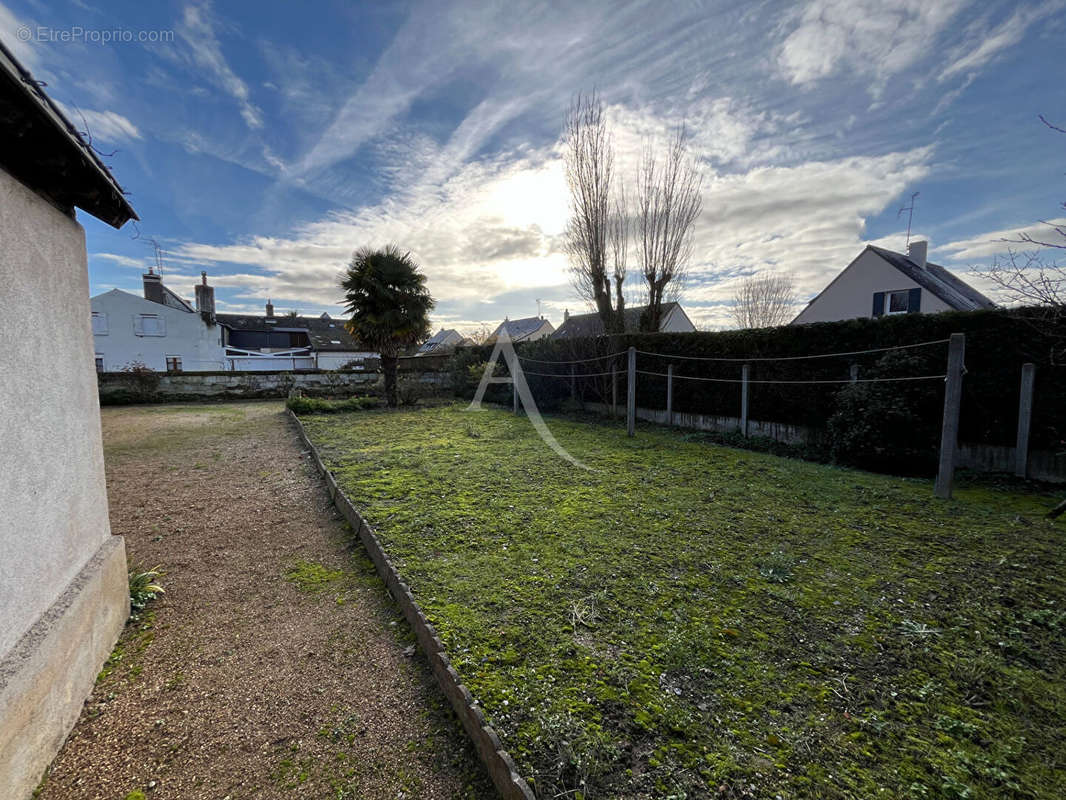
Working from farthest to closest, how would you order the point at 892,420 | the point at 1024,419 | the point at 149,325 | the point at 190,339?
the point at 190,339 → the point at 149,325 → the point at 892,420 → the point at 1024,419

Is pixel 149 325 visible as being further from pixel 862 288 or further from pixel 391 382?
pixel 862 288

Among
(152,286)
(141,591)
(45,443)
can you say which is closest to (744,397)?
(141,591)

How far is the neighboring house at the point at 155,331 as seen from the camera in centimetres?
2405

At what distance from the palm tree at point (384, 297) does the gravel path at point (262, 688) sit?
8.42 metres

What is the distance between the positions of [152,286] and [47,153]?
33793mm

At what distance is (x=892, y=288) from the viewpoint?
49.6 ft

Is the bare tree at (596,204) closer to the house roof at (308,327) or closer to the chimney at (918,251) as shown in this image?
the chimney at (918,251)

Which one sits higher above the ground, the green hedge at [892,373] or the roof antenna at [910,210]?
the roof antenna at [910,210]

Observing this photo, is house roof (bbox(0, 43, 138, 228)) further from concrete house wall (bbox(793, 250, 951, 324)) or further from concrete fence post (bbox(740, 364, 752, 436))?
concrete house wall (bbox(793, 250, 951, 324))

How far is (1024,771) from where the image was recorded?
4.72 feet

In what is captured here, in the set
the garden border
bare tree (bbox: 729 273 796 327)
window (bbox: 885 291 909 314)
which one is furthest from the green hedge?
→ bare tree (bbox: 729 273 796 327)

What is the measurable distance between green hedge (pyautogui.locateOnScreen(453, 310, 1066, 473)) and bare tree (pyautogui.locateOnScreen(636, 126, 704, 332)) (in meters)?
2.75

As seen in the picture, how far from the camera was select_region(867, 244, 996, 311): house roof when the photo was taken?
14.4 metres

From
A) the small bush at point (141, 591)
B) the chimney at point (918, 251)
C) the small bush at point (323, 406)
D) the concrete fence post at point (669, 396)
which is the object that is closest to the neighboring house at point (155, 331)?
the small bush at point (323, 406)
